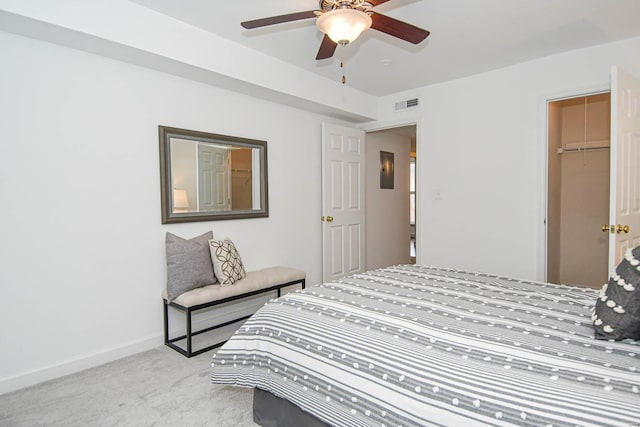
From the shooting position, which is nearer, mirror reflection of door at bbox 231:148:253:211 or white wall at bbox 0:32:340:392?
white wall at bbox 0:32:340:392

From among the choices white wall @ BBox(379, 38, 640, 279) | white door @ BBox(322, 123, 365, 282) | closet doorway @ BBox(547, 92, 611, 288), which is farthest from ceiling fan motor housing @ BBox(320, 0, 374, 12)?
closet doorway @ BBox(547, 92, 611, 288)

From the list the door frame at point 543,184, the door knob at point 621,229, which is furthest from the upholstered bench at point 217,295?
the door knob at point 621,229

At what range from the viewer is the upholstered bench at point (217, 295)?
267 cm

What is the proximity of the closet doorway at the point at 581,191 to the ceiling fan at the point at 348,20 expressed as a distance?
127 inches

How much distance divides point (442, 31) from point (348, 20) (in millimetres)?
1301

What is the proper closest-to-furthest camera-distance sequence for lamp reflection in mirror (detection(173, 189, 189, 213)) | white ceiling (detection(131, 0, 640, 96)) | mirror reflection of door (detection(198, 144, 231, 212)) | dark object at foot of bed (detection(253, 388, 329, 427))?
dark object at foot of bed (detection(253, 388, 329, 427)) < white ceiling (detection(131, 0, 640, 96)) < lamp reflection in mirror (detection(173, 189, 189, 213)) < mirror reflection of door (detection(198, 144, 231, 212))

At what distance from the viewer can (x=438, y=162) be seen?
4129 millimetres

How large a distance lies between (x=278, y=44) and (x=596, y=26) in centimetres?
251

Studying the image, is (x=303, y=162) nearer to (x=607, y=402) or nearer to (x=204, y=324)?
(x=204, y=324)

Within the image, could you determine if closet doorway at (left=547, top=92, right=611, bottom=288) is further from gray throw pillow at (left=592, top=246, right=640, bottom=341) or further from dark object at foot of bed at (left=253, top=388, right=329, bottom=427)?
dark object at foot of bed at (left=253, top=388, right=329, bottom=427)

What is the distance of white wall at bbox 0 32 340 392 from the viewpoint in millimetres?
2234

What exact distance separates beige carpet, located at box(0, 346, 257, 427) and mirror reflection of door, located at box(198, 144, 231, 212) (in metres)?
1.37

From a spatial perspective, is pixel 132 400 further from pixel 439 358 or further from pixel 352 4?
pixel 352 4

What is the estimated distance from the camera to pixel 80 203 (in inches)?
97.9
